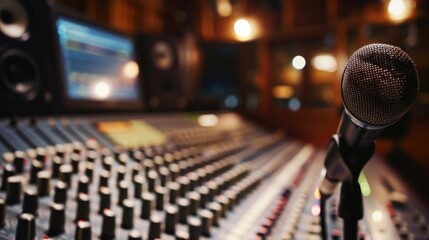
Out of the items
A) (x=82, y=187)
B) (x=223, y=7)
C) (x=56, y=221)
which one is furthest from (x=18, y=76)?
(x=223, y=7)

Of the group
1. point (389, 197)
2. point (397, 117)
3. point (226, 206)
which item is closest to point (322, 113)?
point (389, 197)

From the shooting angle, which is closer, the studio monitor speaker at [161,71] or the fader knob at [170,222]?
the fader knob at [170,222]

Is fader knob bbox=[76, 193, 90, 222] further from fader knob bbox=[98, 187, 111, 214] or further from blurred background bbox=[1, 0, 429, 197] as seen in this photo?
blurred background bbox=[1, 0, 429, 197]

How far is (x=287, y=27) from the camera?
16.3 feet

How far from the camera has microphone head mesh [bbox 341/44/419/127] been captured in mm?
395

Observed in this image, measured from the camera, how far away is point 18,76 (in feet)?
3.39

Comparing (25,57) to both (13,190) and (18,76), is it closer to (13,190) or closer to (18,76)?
(18,76)

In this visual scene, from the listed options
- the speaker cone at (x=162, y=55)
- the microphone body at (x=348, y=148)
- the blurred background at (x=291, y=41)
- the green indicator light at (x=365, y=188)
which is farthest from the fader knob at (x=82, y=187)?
the blurred background at (x=291, y=41)

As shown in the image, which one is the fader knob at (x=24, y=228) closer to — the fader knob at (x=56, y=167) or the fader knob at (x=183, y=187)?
the fader knob at (x=56, y=167)

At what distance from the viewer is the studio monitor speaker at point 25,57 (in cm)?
98

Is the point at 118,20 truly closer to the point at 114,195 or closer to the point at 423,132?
the point at 114,195

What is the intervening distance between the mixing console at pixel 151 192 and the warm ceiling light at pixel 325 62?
3.37 meters

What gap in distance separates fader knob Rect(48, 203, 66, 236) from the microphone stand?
42cm

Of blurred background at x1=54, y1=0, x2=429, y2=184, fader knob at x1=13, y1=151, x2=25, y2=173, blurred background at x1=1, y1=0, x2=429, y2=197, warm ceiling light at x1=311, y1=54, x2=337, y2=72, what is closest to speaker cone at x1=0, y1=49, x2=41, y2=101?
fader knob at x1=13, y1=151, x2=25, y2=173
